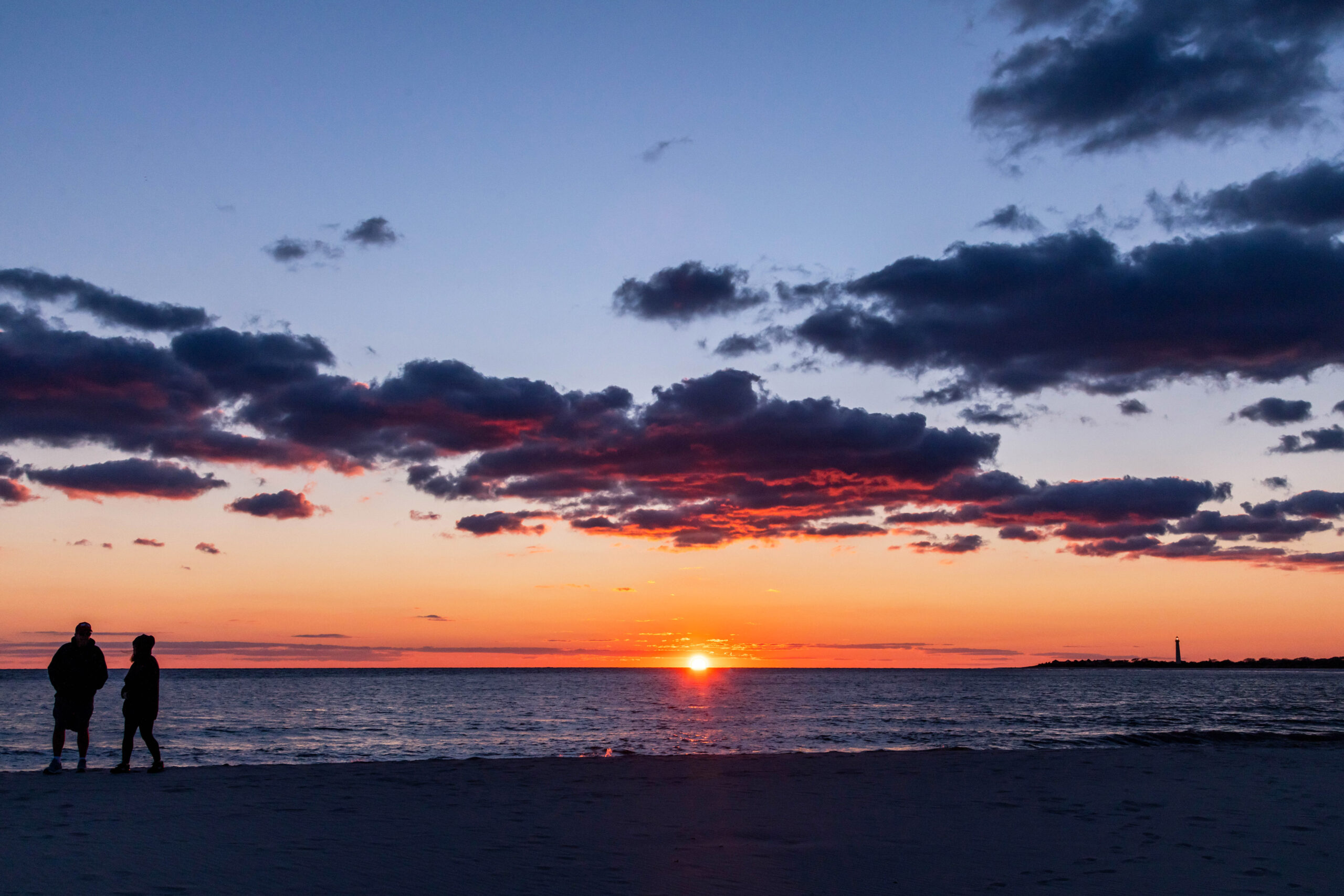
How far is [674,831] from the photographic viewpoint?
417 inches

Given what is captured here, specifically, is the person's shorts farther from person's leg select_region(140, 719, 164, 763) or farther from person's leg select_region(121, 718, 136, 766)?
person's leg select_region(140, 719, 164, 763)

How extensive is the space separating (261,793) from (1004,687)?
352 ft

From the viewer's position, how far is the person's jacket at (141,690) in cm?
1508

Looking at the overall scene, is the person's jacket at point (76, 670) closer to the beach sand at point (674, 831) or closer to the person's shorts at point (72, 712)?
the person's shorts at point (72, 712)

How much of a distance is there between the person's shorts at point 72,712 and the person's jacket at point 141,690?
0.54 m

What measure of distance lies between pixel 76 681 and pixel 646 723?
29.7m

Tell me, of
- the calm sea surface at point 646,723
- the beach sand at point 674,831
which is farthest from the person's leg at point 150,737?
the calm sea surface at point 646,723

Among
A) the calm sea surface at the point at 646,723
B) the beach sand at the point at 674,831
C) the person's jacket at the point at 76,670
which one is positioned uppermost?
the person's jacket at the point at 76,670

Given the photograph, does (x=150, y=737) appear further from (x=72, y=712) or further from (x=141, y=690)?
(x=72, y=712)

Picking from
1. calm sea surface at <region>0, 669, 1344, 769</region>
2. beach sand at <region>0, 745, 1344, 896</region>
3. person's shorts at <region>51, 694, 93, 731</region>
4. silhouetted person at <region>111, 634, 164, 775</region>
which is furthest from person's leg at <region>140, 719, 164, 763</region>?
calm sea surface at <region>0, 669, 1344, 769</region>

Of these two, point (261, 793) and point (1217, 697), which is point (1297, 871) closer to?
point (261, 793)

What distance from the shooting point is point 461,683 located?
123 meters

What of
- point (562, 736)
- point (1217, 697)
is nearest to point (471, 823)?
point (562, 736)

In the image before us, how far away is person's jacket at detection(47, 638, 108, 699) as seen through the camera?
14.7 metres
